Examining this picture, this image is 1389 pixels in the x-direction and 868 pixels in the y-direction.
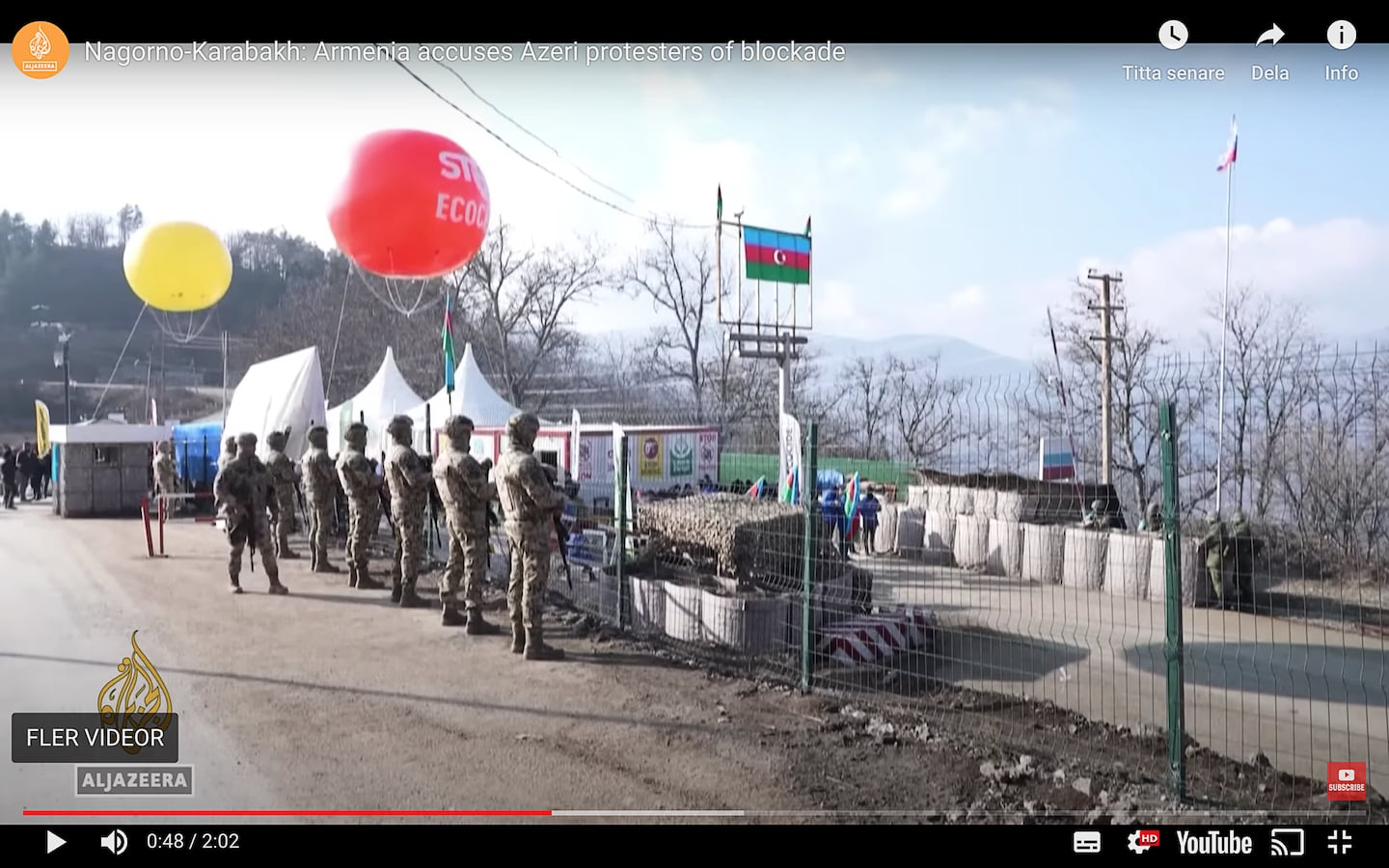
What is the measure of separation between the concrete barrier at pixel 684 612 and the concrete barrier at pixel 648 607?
7 centimetres

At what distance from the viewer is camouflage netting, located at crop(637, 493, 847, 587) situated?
702cm

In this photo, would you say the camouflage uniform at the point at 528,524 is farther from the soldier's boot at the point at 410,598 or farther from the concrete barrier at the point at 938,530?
the concrete barrier at the point at 938,530

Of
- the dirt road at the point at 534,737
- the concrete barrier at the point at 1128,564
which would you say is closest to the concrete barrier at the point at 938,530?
the concrete barrier at the point at 1128,564

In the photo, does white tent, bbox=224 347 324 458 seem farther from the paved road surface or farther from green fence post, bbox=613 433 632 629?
the paved road surface

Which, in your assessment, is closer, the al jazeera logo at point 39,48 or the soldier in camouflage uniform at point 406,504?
the al jazeera logo at point 39,48

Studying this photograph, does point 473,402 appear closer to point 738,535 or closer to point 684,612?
point 738,535

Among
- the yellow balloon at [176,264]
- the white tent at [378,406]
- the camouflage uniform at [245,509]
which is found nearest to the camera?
the camouflage uniform at [245,509]

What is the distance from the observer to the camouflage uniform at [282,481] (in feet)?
36.3

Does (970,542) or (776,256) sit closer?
(970,542)

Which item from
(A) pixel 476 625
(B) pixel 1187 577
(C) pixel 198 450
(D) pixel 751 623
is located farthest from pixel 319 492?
(C) pixel 198 450

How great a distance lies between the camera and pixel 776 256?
48.3 ft

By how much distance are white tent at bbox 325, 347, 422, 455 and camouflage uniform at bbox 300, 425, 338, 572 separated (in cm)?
581

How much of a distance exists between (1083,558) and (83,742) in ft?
34.3

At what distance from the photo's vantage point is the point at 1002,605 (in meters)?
9.43
